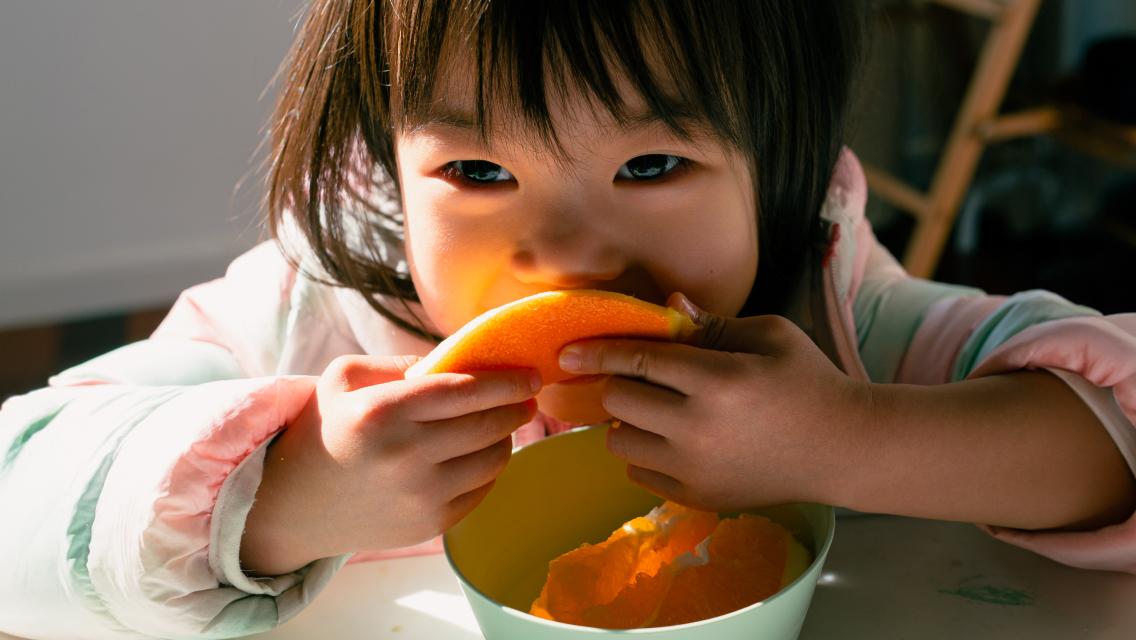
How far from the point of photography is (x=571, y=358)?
22.3 inches

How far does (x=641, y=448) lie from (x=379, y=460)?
14 cm

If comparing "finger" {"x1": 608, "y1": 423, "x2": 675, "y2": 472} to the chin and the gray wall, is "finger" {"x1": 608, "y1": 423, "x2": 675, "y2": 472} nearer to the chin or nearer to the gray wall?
the chin

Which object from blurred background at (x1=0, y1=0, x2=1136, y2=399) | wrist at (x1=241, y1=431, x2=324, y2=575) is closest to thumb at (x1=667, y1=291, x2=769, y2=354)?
wrist at (x1=241, y1=431, x2=324, y2=575)

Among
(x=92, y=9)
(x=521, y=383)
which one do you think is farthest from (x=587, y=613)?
(x=92, y=9)

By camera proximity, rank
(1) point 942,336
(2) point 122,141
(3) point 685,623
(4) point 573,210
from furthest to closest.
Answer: (2) point 122,141 → (1) point 942,336 → (4) point 573,210 → (3) point 685,623

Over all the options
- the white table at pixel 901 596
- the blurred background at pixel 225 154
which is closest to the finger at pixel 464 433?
the white table at pixel 901 596

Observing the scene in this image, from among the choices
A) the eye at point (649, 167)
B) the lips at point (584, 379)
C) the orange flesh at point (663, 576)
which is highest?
the eye at point (649, 167)

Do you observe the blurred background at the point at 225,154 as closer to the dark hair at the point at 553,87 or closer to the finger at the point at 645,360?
the dark hair at the point at 553,87

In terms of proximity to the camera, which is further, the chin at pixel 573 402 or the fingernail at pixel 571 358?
the chin at pixel 573 402

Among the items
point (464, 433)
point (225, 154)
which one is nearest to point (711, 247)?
point (464, 433)

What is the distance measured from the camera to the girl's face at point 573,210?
2.01 feet

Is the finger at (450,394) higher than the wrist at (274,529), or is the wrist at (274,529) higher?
the finger at (450,394)

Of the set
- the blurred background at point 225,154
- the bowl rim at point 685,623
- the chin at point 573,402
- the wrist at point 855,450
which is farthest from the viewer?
the blurred background at point 225,154

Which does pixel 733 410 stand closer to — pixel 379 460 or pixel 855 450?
pixel 855 450
